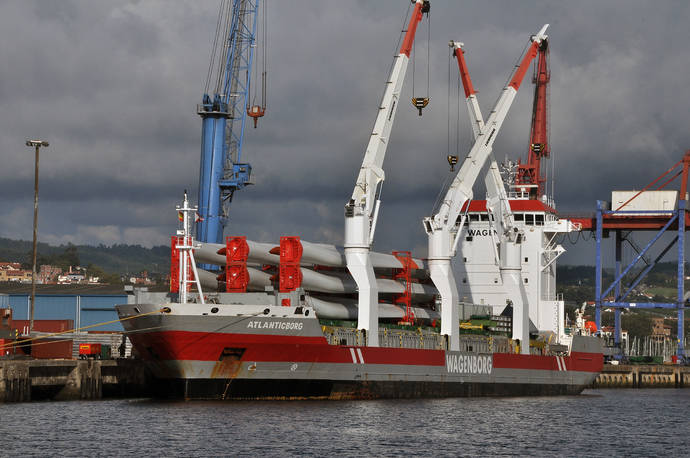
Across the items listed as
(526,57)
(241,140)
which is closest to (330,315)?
(526,57)

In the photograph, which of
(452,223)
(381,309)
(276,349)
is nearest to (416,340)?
(381,309)

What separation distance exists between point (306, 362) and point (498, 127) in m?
22.1

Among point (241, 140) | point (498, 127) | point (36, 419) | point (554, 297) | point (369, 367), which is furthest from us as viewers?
point (241, 140)

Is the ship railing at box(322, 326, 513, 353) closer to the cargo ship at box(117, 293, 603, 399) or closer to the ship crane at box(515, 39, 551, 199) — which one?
the cargo ship at box(117, 293, 603, 399)

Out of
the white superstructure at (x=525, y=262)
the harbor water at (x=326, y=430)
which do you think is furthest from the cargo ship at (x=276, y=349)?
the white superstructure at (x=525, y=262)

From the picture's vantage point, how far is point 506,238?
67.1m

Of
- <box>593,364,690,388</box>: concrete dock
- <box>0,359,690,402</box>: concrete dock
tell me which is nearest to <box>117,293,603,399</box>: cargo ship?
<box>0,359,690,402</box>: concrete dock

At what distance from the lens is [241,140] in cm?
8381

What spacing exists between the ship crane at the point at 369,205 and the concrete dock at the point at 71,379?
11620mm

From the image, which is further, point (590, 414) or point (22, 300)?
point (22, 300)

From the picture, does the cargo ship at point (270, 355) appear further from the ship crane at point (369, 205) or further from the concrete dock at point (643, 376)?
the concrete dock at point (643, 376)

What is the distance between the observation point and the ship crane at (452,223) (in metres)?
60.1

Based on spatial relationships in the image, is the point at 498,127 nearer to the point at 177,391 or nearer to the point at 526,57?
the point at 526,57

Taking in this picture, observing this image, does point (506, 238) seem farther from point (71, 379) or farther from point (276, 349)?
point (71, 379)
